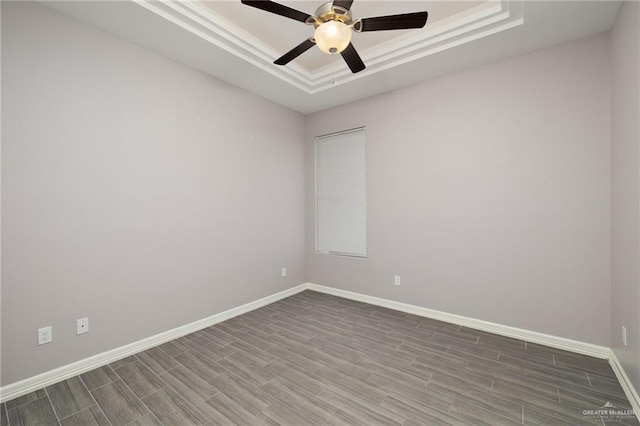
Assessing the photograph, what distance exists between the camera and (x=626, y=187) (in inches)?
76.0

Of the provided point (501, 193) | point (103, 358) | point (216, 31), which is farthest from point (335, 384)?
point (216, 31)

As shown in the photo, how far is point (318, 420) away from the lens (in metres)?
1.67

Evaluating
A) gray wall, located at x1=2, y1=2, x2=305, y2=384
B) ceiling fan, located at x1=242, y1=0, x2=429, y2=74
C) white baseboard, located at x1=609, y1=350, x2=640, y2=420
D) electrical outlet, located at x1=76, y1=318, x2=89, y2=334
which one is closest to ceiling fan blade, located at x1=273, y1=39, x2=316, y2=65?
ceiling fan, located at x1=242, y1=0, x2=429, y2=74

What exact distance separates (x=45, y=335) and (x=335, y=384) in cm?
219

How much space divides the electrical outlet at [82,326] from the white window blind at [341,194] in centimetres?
284

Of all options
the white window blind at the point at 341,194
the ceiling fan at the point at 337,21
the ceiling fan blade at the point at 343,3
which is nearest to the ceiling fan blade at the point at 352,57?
the ceiling fan at the point at 337,21

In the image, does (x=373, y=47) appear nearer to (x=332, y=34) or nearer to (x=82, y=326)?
(x=332, y=34)

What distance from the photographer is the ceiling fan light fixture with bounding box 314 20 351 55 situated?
176cm

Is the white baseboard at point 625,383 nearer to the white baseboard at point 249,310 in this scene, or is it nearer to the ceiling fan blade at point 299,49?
the white baseboard at point 249,310

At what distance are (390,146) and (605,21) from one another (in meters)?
2.05

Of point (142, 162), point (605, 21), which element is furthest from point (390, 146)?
point (142, 162)

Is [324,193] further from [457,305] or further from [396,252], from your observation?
[457,305]

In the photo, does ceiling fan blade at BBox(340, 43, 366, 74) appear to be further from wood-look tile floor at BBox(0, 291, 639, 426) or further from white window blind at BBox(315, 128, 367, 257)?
wood-look tile floor at BBox(0, 291, 639, 426)

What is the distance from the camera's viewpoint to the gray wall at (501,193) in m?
2.38
